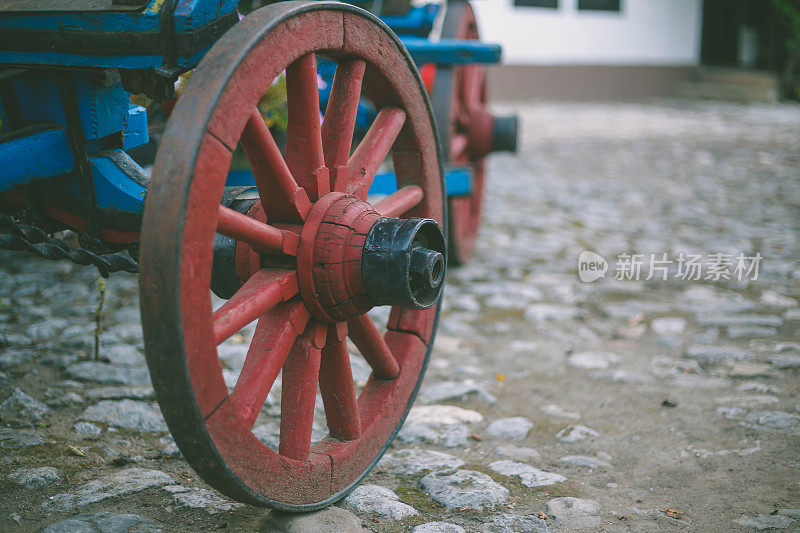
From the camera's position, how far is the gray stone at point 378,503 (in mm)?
1717

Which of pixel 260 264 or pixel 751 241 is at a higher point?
pixel 260 264

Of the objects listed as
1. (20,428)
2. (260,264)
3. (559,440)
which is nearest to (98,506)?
(20,428)

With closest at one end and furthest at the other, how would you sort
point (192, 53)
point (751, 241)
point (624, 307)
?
point (192, 53) < point (624, 307) < point (751, 241)

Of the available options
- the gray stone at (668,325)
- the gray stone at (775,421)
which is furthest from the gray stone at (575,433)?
the gray stone at (668,325)

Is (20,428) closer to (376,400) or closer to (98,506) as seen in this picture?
(98,506)

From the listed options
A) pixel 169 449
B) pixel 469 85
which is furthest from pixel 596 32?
pixel 169 449

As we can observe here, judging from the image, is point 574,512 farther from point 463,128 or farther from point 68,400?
point 463,128

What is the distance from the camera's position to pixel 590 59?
12047 millimetres

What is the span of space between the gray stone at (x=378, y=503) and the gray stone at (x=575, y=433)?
2.00 ft

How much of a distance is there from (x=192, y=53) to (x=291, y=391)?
73cm

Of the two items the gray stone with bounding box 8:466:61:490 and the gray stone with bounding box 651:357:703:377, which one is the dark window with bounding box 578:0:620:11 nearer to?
the gray stone with bounding box 651:357:703:377

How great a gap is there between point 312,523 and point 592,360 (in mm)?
1467

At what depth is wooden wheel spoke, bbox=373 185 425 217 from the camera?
1.77 meters

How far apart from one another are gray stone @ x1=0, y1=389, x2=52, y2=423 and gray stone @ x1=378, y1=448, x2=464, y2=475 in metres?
1.00
